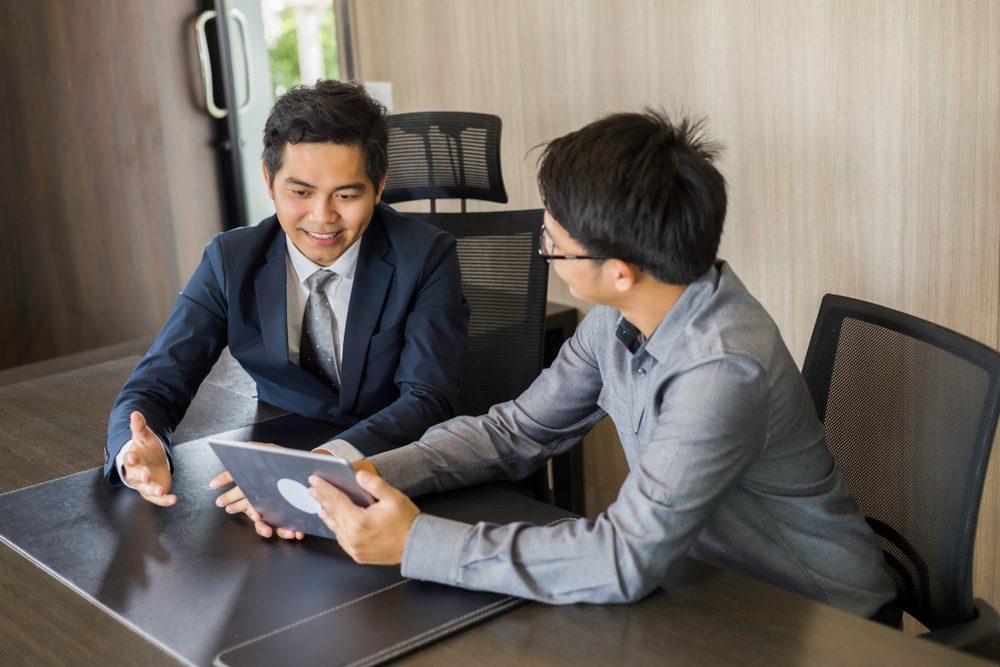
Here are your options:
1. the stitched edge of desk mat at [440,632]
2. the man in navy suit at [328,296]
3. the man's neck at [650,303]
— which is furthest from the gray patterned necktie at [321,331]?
the stitched edge of desk mat at [440,632]

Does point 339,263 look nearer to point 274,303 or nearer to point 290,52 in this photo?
point 274,303

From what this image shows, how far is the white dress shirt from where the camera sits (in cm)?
196

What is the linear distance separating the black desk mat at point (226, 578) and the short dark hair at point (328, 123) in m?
0.58

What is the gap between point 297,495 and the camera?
1325mm

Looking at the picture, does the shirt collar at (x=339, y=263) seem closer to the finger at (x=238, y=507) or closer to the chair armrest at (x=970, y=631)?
the finger at (x=238, y=507)

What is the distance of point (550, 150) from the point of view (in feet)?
4.46

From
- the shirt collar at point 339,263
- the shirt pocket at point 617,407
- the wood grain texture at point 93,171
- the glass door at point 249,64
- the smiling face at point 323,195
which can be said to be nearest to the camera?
the shirt pocket at point 617,407

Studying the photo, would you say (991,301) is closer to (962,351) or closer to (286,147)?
(962,351)

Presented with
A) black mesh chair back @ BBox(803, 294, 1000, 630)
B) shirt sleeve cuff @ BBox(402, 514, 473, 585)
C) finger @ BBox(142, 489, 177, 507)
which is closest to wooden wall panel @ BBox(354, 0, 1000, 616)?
black mesh chair back @ BBox(803, 294, 1000, 630)

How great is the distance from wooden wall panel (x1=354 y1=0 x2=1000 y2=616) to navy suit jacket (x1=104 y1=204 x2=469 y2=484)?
94cm

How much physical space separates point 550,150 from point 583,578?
1.73 ft

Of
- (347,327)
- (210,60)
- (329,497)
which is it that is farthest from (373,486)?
(210,60)

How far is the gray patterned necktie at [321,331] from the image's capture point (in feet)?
6.53

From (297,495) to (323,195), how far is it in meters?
0.68
